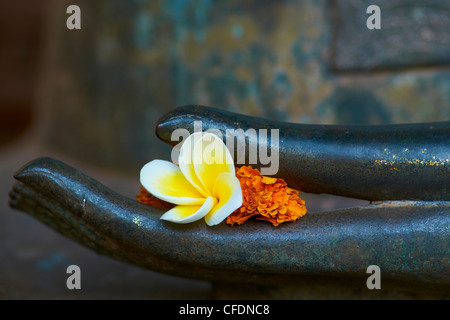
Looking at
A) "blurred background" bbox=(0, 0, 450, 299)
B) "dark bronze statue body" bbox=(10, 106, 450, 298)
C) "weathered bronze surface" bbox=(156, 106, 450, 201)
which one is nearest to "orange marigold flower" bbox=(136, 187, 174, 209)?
"dark bronze statue body" bbox=(10, 106, 450, 298)

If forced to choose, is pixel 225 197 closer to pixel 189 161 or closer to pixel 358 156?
pixel 189 161

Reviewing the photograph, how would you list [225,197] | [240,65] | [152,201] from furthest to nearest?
[240,65] → [152,201] → [225,197]

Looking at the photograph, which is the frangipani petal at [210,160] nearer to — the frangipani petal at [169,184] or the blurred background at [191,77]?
the frangipani petal at [169,184]

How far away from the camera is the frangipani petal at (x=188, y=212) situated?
1190 mm

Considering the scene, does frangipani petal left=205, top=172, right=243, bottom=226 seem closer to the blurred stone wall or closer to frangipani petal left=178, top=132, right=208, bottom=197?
frangipani petal left=178, top=132, right=208, bottom=197

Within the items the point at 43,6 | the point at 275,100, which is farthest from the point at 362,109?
the point at 43,6

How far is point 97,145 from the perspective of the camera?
301 centimetres

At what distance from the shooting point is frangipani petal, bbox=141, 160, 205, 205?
1226 mm

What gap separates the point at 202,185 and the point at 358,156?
349 millimetres

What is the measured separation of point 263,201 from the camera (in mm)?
1226

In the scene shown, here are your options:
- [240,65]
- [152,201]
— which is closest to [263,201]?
[152,201]

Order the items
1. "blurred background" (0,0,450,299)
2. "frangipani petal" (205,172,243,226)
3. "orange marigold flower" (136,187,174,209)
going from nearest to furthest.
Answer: "frangipani petal" (205,172,243,226)
"orange marigold flower" (136,187,174,209)
"blurred background" (0,0,450,299)

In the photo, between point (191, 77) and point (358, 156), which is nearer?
point (358, 156)

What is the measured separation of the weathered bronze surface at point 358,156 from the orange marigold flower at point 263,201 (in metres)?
0.04
